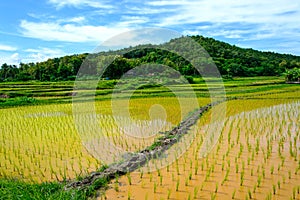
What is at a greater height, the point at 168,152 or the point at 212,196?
the point at 168,152

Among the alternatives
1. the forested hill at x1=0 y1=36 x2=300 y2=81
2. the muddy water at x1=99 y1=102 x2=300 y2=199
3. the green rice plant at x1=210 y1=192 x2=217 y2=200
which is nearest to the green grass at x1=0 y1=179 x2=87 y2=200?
the muddy water at x1=99 y1=102 x2=300 y2=199

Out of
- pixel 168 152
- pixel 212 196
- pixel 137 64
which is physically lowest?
pixel 212 196

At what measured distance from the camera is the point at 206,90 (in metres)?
17.8

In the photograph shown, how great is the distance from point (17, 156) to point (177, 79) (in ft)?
61.6

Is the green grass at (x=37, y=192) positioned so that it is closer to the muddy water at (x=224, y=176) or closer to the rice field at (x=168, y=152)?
the rice field at (x=168, y=152)

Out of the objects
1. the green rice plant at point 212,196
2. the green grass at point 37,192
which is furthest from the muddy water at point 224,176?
the green grass at point 37,192

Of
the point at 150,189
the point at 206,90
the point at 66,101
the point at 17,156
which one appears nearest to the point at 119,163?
the point at 150,189

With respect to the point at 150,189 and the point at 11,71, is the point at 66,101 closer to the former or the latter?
the point at 150,189

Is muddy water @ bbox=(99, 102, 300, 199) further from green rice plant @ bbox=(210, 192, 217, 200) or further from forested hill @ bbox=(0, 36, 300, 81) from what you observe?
forested hill @ bbox=(0, 36, 300, 81)

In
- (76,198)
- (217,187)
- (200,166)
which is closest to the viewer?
(76,198)

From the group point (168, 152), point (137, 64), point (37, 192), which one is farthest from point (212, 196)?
point (137, 64)

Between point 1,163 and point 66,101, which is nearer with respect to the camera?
point 1,163

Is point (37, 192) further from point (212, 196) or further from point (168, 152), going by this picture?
point (168, 152)

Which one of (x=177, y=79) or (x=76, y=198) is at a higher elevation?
(x=177, y=79)
